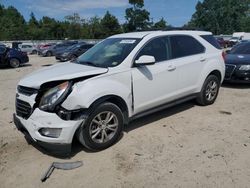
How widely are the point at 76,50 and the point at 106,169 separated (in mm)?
20218

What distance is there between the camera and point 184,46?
19.2ft

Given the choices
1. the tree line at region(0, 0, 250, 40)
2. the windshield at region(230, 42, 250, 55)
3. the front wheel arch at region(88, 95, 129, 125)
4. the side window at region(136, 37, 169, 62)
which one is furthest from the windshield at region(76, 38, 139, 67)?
the tree line at region(0, 0, 250, 40)

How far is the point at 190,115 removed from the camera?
605cm

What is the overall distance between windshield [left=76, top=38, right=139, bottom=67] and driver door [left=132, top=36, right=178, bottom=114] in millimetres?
252

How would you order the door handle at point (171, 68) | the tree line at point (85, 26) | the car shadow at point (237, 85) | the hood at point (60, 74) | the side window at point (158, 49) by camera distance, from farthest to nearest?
the tree line at point (85, 26) < the car shadow at point (237, 85) < the door handle at point (171, 68) < the side window at point (158, 49) < the hood at point (60, 74)

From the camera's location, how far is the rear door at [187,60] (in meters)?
5.57

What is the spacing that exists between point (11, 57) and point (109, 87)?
14984mm

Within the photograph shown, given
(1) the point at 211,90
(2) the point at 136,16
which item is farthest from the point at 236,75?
(2) the point at 136,16

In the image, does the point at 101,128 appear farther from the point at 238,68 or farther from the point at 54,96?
the point at 238,68

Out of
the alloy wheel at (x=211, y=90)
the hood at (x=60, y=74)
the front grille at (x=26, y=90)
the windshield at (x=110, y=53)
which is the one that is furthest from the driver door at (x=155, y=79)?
the front grille at (x=26, y=90)

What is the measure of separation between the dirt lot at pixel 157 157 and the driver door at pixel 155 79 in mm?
565

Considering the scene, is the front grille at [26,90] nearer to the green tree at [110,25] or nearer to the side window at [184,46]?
the side window at [184,46]

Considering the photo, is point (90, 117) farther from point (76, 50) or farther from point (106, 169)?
point (76, 50)

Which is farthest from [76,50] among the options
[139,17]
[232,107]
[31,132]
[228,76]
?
[139,17]
